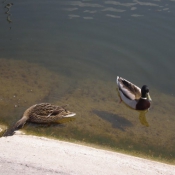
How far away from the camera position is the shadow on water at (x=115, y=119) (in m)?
8.15

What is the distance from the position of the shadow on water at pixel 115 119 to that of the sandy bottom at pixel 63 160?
4.35 ft

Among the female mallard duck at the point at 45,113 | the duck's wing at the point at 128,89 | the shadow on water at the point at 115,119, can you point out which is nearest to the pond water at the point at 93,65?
the shadow on water at the point at 115,119

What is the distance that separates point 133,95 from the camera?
30.5 ft

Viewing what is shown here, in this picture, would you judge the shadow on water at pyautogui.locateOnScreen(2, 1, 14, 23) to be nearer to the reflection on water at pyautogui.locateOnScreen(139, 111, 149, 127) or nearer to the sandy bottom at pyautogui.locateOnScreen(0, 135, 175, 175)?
the reflection on water at pyautogui.locateOnScreen(139, 111, 149, 127)

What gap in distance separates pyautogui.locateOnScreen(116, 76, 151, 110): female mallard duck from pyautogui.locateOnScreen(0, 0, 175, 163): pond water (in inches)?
7.5

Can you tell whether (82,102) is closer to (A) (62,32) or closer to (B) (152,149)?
(B) (152,149)

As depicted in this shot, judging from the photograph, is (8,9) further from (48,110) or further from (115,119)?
(115,119)

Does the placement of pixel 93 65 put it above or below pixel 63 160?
above

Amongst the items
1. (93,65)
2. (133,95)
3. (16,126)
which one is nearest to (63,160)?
(16,126)

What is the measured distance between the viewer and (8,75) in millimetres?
9578

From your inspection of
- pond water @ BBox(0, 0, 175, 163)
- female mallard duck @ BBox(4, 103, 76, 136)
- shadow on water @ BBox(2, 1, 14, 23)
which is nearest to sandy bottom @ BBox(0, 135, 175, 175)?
pond water @ BBox(0, 0, 175, 163)

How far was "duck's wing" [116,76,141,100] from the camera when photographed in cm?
905

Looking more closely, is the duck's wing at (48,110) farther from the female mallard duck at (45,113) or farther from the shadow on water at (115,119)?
the shadow on water at (115,119)

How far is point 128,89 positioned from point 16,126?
3.04 m
